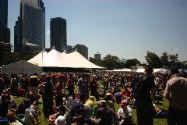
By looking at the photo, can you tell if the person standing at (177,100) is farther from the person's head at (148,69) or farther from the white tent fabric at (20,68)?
the white tent fabric at (20,68)

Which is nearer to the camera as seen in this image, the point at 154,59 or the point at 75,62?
the point at 75,62

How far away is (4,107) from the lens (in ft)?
Answer: 37.8

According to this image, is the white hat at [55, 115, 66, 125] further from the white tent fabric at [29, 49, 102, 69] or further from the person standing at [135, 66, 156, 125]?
the white tent fabric at [29, 49, 102, 69]

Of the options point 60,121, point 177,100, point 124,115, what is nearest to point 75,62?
point 124,115

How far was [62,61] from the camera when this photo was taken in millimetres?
43719

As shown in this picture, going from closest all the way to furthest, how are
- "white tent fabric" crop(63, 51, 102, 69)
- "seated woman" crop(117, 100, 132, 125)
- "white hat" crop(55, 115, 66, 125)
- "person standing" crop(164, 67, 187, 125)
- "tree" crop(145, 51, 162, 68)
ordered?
"person standing" crop(164, 67, 187, 125), "white hat" crop(55, 115, 66, 125), "seated woman" crop(117, 100, 132, 125), "white tent fabric" crop(63, 51, 102, 69), "tree" crop(145, 51, 162, 68)

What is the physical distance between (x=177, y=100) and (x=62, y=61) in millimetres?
36852

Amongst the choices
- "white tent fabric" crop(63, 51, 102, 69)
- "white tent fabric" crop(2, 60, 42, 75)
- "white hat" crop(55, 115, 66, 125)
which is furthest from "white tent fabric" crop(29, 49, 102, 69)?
"white hat" crop(55, 115, 66, 125)

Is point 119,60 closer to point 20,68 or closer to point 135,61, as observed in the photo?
point 135,61

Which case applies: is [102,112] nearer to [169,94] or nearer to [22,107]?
[169,94]

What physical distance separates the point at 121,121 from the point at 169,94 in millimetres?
3866

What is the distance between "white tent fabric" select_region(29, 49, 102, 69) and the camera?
42991 millimetres

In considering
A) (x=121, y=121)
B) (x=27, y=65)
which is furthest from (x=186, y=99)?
(x=27, y=65)

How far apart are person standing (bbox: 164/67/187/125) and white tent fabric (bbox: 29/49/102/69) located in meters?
35.5
